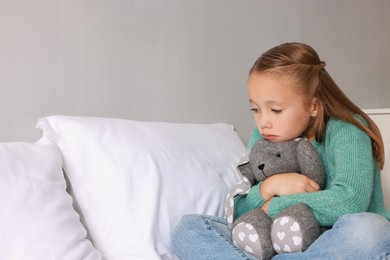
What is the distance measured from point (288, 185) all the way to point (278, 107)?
17 centimetres

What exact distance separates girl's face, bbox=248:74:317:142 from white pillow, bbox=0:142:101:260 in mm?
444

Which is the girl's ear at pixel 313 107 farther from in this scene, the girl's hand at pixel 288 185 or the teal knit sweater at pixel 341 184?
the girl's hand at pixel 288 185

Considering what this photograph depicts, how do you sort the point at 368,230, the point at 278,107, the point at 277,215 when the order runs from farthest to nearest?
1. the point at 278,107
2. the point at 277,215
3. the point at 368,230

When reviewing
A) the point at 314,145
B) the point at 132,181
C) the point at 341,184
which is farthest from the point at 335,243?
the point at 132,181

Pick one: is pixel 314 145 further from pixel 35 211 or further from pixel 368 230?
pixel 35 211

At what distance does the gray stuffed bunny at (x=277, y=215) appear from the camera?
878 millimetres

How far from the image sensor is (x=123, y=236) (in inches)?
40.4

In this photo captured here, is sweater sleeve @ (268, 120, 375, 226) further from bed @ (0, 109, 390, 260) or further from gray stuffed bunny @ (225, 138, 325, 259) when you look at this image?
bed @ (0, 109, 390, 260)

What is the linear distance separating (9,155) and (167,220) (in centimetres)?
36

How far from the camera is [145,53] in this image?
1.33 metres

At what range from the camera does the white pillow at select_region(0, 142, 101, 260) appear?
84cm

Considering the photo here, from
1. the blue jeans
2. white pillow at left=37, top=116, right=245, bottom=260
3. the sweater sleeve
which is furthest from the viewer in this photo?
white pillow at left=37, top=116, right=245, bottom=260

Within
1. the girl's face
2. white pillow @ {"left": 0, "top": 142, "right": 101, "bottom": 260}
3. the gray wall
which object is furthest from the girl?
the gray wall

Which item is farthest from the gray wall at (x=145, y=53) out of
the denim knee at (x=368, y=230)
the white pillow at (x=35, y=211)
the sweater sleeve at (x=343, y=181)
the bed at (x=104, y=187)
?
the denim knee at (x=368, y=230)
